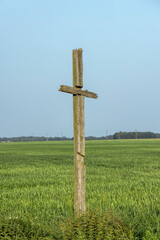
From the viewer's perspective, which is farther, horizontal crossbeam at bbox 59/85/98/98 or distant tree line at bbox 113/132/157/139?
distant tree line at bbox 113/132/157/139

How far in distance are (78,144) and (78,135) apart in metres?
0.17

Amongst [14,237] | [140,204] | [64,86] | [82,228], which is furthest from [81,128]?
[140,204]

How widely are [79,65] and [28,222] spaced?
3196 millimetres

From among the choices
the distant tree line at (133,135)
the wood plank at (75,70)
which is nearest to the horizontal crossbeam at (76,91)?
the wood plank at (75,70)

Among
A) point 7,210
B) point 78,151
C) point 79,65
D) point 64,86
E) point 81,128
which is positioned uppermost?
point 79,65

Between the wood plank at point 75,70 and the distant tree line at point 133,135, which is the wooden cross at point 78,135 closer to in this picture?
the wood plank at point 75,70

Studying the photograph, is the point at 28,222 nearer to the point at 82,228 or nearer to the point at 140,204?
the point at 82,228

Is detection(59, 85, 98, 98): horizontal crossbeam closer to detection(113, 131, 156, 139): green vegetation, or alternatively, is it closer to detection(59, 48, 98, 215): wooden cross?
detection(59, 48, 98, 215): wooden cross

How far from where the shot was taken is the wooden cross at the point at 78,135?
5566 millimetres

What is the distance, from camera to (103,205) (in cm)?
732

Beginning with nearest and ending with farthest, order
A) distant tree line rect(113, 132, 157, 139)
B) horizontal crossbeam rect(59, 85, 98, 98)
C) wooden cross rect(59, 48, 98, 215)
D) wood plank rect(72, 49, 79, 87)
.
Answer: horizontal crossbeam rect(59, 85, 98, 98) → wooden cross rect(59, 48, 98, 215) → wood plank rect(72, 49, 79, 87) → distant tree line rect(113, 132, 157, 139)

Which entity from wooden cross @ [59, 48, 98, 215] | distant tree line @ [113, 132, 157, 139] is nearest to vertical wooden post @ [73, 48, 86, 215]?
wooden cross @ [59, 48, 98, 215]

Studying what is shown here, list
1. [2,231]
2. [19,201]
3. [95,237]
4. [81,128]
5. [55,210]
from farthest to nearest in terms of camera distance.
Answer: [19,201] → [55,210] → [81,128] → [2,231] → [95,237]

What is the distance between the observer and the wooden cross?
219 inches
